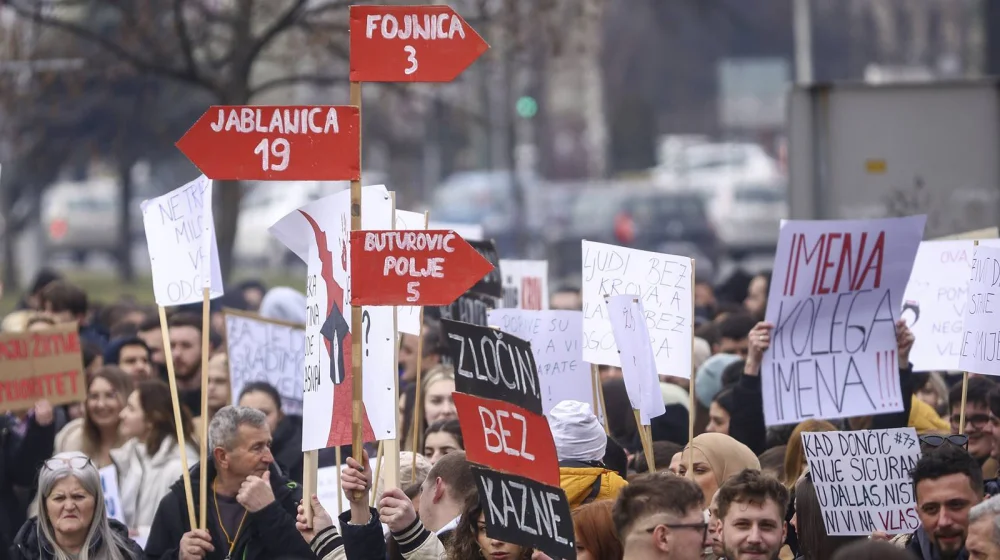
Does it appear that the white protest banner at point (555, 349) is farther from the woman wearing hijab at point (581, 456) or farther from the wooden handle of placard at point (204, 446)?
the wooden handle of placard at point (204, 446)

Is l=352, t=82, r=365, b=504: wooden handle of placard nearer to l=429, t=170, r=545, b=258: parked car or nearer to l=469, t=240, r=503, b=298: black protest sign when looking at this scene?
l=469, t=240, r=503, b=298: black protest sign

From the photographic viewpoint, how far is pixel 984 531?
4934mm

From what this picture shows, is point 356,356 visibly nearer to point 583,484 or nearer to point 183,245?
point 583,484

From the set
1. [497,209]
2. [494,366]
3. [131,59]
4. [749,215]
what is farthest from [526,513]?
[749,215]

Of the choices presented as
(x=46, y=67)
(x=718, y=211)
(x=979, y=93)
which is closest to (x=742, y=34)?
(x=718, y=211)

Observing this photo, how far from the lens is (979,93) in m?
13.1

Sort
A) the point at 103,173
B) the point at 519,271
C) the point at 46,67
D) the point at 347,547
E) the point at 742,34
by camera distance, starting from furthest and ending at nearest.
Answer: the point at 742,34, the point at 103,173, the point at 46,67, the point at 519,271, the point at 347,547

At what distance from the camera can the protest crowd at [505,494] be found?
17.4 ft

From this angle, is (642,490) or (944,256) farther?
(944,256)

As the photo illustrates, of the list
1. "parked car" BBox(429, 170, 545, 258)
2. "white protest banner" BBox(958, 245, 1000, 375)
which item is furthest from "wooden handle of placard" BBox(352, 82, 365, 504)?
A: "parked car" BBox(429, 170, 545, 258)

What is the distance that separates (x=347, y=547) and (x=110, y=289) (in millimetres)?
23244

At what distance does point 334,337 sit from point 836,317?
2.14 metres

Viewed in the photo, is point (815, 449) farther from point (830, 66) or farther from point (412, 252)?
point (830, 66)

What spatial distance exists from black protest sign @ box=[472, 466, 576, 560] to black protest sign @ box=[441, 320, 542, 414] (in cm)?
23
